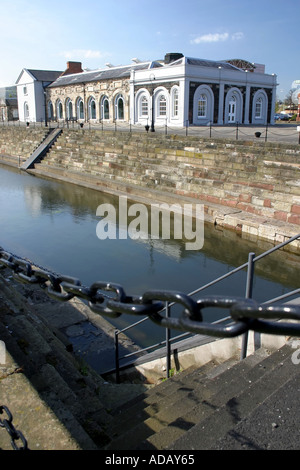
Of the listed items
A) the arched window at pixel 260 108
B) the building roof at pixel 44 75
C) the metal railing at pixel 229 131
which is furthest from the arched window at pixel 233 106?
the building roof at pixel 44 75

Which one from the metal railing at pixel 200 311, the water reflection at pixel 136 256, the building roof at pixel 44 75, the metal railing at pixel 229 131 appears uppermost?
the building roof at pixel 44 75

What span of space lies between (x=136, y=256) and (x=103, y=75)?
29.2 metres

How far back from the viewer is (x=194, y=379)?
3738 millimetres

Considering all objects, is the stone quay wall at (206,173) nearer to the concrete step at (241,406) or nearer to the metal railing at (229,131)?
the metal railing at (229,131)

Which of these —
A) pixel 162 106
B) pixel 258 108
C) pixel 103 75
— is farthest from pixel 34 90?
pixel 258 108

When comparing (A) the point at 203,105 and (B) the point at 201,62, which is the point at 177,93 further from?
(B) the point at 201,62

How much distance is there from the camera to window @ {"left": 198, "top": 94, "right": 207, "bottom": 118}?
27281mm

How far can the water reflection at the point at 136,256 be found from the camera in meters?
8.64

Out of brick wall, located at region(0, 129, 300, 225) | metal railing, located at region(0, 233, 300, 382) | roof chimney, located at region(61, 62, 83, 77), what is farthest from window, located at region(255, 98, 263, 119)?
metal railing, located at region(0, 233, 300, 382)

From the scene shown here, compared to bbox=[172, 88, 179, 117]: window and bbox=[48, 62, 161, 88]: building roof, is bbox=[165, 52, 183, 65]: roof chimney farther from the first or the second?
bbox=[172, 88, 179, 117]: window

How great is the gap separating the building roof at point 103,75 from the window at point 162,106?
301 cm

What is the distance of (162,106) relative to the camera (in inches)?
1099

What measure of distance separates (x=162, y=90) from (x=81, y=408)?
27023mm

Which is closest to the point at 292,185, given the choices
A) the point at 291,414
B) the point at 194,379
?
the point at 194,379
